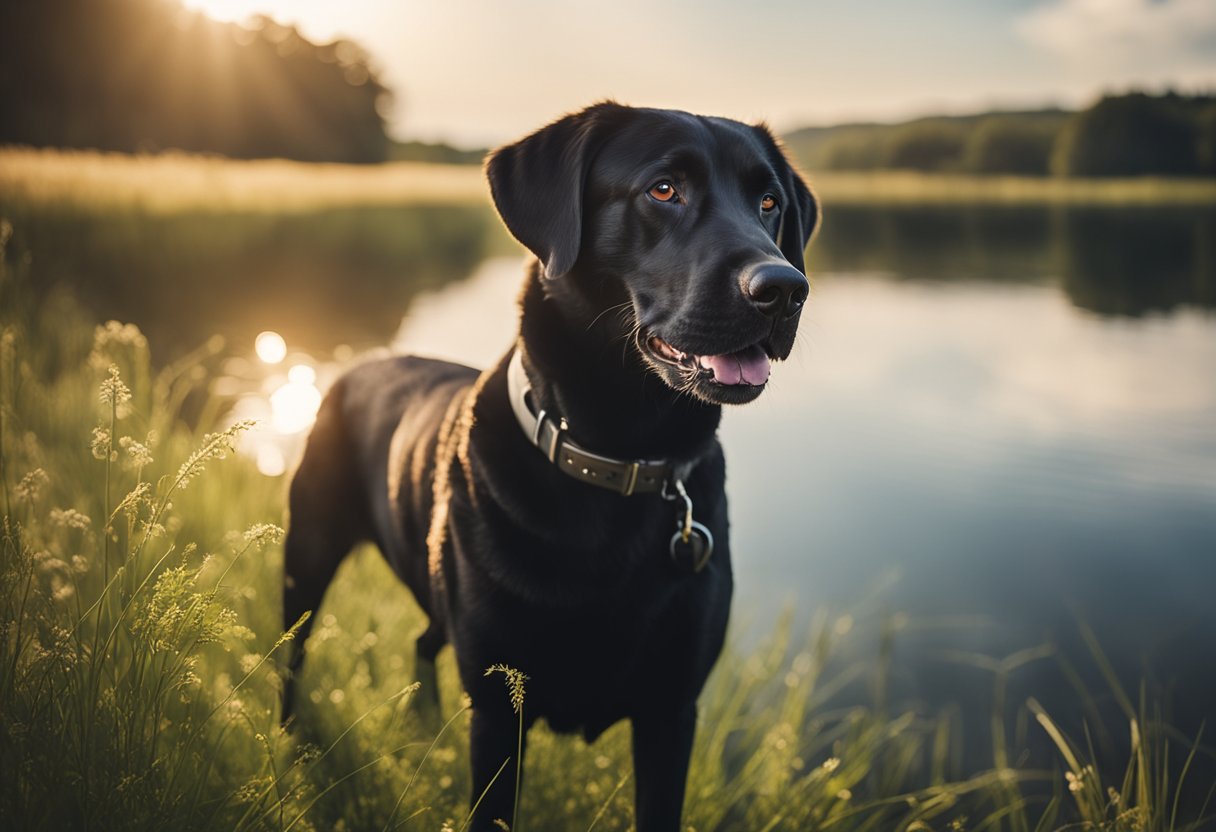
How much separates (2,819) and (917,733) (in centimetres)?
451

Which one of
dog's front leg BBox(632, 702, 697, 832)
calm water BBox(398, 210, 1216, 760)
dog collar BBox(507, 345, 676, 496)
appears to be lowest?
calm water BBox(398, 210, 1216, 760)

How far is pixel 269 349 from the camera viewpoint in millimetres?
10945

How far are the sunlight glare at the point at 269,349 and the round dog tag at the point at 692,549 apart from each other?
9.01 meters

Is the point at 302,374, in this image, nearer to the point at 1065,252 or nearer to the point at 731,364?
the point at 731,364

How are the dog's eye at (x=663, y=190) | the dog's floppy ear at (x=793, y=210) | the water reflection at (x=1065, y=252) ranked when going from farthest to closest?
1. the water reflection at (x=1065, y=252)
2. the dog's floppy ear at (x=793, y=210)
3. the dog's eye at (x=663, y=190)

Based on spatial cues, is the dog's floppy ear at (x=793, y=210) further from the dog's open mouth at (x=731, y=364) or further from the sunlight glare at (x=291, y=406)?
the sunlight glare at (x=291, y=406)

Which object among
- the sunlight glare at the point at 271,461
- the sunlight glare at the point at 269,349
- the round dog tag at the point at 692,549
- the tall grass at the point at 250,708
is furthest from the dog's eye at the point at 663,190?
the sunlight glare at the point at 269,349

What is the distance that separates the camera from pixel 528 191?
2434 mm

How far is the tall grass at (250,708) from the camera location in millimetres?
1623

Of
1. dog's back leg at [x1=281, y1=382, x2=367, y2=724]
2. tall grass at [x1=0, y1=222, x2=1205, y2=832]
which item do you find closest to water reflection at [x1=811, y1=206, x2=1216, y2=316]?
tall grass at [x1=0, y1=222, x2=1205, y2=832]

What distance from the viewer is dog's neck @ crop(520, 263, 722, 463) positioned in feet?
7.51

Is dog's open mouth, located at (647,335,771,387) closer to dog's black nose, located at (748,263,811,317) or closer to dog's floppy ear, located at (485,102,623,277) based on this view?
dog's black nose, located at (748,263,811,317)

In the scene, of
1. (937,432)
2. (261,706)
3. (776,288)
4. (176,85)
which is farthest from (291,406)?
(176,85)

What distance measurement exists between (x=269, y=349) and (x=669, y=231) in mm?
9546
